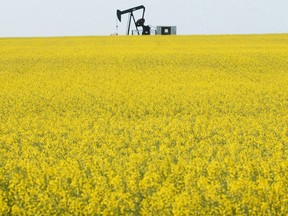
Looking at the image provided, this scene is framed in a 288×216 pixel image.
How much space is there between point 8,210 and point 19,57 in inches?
786

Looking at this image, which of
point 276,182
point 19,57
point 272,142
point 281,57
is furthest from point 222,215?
point 19,57

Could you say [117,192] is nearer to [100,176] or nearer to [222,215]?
[100,176]

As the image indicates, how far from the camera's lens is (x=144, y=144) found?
8.41 meters

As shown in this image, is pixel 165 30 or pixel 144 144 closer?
pixel 144 144

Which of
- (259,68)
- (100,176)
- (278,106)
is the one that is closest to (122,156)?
(100,176)

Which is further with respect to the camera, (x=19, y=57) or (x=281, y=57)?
(x=19, y=57)

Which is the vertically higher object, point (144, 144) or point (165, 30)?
point (144, 144)

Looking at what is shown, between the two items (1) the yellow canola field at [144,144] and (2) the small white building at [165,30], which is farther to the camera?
(2) the small white building at [165,30]

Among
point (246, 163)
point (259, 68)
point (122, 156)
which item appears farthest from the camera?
point (259, 68)

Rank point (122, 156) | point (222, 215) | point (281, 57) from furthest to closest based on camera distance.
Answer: point (281, 57)
point (122, 156)
point (222, 215)

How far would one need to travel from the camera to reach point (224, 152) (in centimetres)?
777

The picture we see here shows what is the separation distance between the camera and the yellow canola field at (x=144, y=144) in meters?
5.84

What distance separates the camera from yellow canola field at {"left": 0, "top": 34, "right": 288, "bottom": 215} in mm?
5840

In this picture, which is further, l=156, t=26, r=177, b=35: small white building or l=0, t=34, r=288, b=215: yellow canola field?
l=156, t=26, r=177, b=35: small white building
